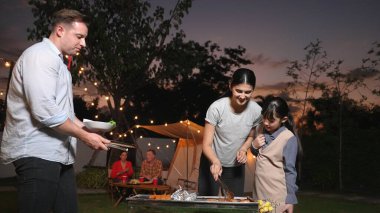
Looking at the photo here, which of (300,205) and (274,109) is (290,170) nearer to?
(274,109)

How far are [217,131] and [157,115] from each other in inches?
765

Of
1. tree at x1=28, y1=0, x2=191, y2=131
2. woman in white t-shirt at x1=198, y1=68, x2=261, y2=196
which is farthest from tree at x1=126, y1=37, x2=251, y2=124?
woman in white t-shirt at x1=198, y1=68, x2=261, y2=196

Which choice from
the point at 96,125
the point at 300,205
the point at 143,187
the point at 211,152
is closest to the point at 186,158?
the point at 143,187

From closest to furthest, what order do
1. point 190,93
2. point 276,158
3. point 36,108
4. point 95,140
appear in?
point 36,108 → point 95,140 → point 276,158 → point 190,93

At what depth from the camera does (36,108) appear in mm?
2059

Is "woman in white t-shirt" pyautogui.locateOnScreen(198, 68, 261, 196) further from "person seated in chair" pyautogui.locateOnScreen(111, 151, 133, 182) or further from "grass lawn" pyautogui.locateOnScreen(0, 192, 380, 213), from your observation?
"person seated in chair" pyautogui.locateOnScreen(111, 151, 133, 182)

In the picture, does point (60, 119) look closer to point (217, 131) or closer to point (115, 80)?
point (217, 131)

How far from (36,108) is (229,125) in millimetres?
1499

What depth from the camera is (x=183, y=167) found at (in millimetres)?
11508

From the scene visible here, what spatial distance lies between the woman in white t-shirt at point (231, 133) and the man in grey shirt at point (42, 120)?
1.11 m

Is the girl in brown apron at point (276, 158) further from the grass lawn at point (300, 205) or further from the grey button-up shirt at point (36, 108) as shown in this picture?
the grass lawn at point (300, 205)

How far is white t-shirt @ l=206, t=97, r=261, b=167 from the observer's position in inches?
124

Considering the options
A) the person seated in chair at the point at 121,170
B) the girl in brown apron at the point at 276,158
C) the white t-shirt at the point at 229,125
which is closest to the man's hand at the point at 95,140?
the white t-shirt at the point at 229,125

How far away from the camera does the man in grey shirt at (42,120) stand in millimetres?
2072
